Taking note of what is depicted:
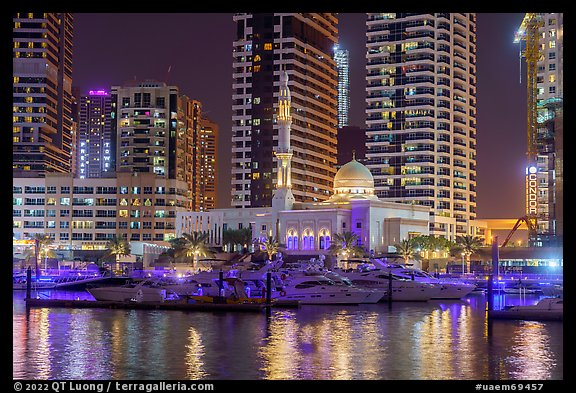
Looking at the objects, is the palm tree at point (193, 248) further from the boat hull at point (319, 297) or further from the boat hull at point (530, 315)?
the boat hull at point (530, 315)

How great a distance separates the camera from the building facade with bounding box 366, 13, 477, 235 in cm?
18738

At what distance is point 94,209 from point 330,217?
2088 inches

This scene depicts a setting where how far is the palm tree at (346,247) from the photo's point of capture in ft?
445

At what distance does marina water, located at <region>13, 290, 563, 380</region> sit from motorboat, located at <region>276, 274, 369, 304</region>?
5868 millimetres

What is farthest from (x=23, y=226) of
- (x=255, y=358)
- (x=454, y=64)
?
(x=255, y=358)

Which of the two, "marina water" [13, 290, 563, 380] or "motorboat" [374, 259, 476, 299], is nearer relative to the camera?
"marina water" [13, 290, 563, 380]

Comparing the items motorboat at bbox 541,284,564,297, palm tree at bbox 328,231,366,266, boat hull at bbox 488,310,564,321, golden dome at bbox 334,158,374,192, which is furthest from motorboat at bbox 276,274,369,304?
golden dome at bbox 334,158,374,192

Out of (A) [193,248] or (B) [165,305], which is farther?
(A) [193,248]

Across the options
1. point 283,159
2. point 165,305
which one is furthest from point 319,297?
point 283,159

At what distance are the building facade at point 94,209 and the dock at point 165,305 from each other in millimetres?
94427

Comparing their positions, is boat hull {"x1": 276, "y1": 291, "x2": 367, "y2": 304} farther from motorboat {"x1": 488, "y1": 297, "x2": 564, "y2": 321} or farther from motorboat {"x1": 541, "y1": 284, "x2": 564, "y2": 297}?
motorboat {"x1": 541, "y1": 284, "x2": 564, "y2": 297}

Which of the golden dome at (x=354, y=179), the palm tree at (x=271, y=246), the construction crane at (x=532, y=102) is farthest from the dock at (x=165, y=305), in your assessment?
the construction crane at (x=532, y=102)

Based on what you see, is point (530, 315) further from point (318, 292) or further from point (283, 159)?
point (283, 159)

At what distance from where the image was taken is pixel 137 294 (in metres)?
83.2
